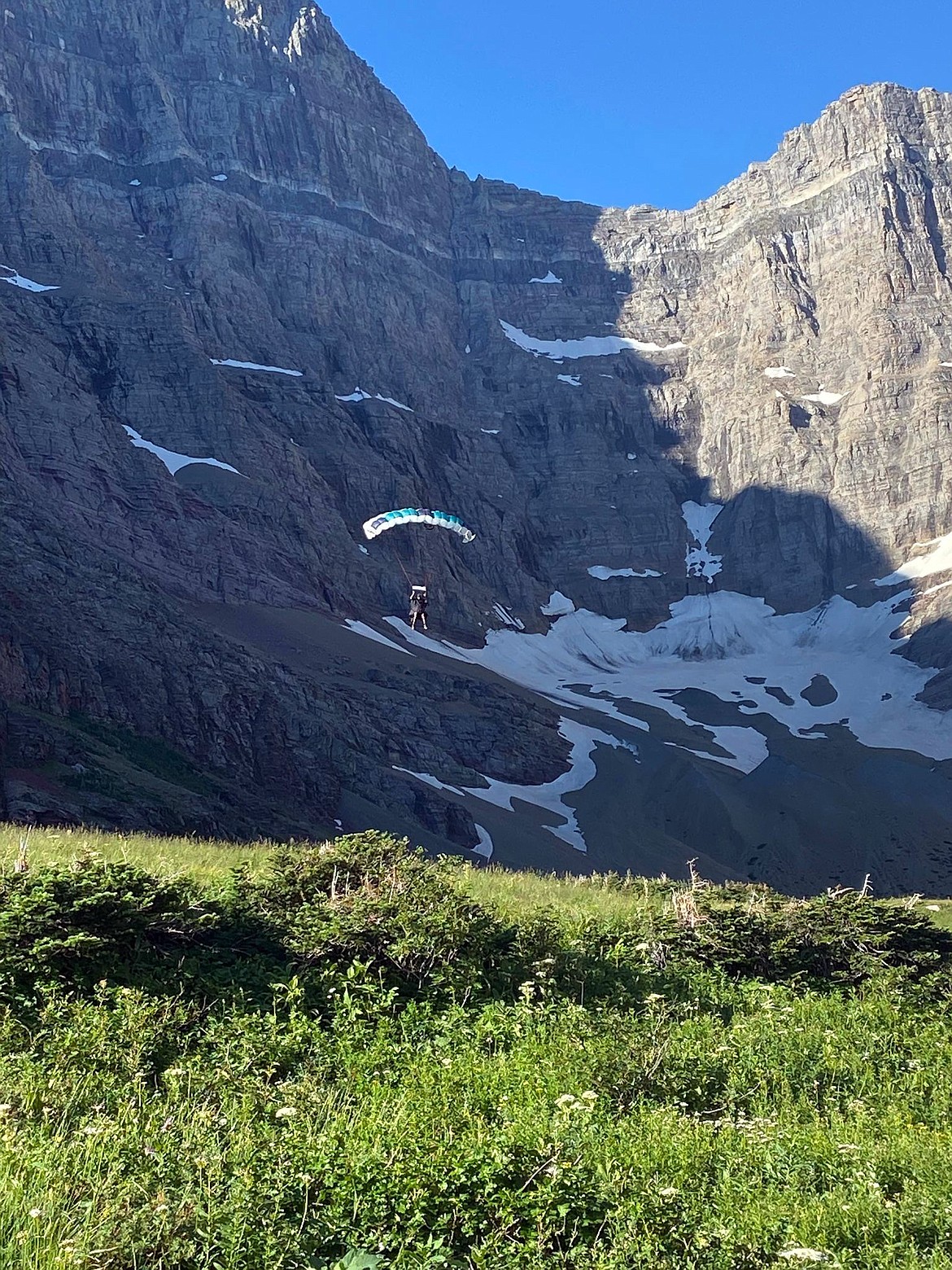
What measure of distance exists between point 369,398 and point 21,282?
4882 cm

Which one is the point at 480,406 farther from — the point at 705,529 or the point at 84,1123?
the point at 84,1123

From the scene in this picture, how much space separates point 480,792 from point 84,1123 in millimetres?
79847

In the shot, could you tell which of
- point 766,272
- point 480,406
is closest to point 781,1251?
point 480,406

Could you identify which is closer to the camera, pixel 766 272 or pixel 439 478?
pixel 439 478

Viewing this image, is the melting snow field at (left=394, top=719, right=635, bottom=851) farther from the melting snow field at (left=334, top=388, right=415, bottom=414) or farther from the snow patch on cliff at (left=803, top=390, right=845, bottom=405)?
the snow patch on cliff at (left=803, top=390, right=845, bottom=405)

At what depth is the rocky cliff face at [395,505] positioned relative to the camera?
72.3m

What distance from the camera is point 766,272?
198500 mm

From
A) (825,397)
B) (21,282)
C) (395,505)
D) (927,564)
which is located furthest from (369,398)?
(927,564)

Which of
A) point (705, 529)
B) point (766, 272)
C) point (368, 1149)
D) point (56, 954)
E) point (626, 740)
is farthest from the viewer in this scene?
point (766, 272)

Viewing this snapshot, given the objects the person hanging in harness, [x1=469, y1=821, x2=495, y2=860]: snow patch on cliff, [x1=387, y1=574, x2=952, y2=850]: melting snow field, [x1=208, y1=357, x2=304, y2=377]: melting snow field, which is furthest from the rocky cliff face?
the person hanging in harness

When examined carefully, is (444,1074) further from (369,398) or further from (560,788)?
(369,398)

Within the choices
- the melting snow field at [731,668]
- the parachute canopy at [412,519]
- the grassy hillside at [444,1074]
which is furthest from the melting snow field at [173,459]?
the grassy hillside at [444,1074]

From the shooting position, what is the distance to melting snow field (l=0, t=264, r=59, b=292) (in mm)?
128913

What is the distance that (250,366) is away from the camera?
147 meters
